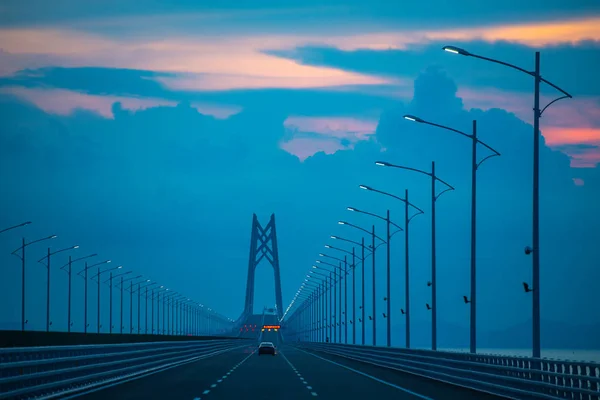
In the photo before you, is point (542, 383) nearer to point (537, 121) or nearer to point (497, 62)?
point (537, 121)

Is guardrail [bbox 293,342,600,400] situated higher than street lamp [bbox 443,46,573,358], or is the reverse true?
street lamp [bbox 443,46,573,358]

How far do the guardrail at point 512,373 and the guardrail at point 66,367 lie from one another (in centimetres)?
1205

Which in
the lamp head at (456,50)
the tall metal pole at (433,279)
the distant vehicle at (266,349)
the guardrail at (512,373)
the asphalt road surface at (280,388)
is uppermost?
the lamp head at (456,50)

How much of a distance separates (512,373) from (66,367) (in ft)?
40.8

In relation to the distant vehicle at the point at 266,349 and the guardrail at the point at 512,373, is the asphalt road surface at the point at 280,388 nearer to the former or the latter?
the guardrail at the point at 512,373

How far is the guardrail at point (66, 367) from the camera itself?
25531 millimetres

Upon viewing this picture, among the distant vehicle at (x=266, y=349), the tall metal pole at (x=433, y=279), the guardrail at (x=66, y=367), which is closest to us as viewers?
the guardrail at (x=66, y=367)

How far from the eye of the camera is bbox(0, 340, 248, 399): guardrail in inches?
1005

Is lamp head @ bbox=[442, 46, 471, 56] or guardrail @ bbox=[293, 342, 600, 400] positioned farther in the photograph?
lamp head @ bbox=[442, 46, 471, 56]

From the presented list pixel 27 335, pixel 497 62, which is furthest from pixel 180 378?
pixel 497 62

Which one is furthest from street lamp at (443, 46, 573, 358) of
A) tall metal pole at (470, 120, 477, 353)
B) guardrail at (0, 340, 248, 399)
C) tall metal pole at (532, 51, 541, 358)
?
guardrail at (0, 340, 248, 399)

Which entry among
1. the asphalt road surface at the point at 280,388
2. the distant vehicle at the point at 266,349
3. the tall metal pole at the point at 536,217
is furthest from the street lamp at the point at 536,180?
the distant vehicle at the point at 266,349

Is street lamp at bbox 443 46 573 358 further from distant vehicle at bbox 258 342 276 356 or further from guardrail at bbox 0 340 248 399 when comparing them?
distant vehicle at bbox 258 342 276 356

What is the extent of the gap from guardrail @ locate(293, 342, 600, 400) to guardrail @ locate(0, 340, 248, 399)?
39.5ft
